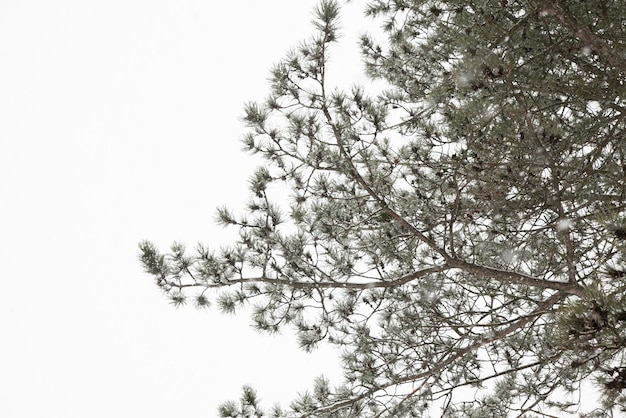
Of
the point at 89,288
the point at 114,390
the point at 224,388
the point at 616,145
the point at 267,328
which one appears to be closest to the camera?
the point at 616,145

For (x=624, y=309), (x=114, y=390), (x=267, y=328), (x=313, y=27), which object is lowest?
(x=624, y=309)

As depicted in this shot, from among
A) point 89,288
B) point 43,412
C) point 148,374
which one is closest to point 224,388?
point 148,374

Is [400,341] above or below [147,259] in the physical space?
below

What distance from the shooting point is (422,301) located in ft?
11.4

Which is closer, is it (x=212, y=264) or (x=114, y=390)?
(x=212, y=264)

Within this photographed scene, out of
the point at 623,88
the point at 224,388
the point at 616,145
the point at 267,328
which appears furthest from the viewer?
the point at 224,388

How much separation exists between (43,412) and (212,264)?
61.8 meters

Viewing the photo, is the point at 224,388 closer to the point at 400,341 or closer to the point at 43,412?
the point at 43,412

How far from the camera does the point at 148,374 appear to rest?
53156 mm

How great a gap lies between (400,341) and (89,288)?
14287 cm

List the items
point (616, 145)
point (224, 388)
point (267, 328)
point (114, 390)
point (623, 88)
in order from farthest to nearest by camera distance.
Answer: point (114, 390) → point (224, 388) → point (267, 328) → point (616, 145) → point (623, 88)

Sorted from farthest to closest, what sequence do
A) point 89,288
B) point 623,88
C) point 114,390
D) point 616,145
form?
point 89,288 < point 114,390 < point 616,145 < point 623,88

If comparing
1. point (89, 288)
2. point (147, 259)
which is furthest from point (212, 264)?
point (89, 288)

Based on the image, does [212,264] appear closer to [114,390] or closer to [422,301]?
[422,301]
